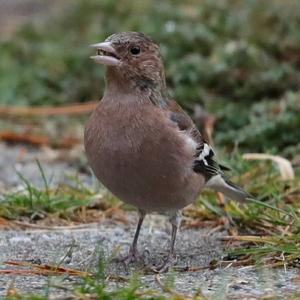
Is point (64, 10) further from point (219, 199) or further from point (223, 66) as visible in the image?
point (219, 199)

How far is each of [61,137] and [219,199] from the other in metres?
2.60

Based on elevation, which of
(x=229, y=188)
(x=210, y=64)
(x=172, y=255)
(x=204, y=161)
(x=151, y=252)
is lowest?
(x=151, y=252)

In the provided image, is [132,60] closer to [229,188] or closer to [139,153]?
[139,153]

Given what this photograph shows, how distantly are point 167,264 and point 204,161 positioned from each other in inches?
29.0

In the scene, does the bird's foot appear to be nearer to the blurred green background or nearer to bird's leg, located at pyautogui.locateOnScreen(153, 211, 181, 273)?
bird's leg, located at pyautogui.locateOnScreen(153, 211, 181, 273)

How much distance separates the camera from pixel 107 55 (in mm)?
4980

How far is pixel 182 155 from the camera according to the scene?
16.1 ft

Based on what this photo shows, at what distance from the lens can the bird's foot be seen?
15.5 feet

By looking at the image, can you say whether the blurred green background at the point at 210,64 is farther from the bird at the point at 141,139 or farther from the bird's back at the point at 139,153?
the bird's back at the point at 139,153

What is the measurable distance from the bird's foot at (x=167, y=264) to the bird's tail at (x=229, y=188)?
744 mm

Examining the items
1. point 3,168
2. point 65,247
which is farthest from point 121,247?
point 3,168

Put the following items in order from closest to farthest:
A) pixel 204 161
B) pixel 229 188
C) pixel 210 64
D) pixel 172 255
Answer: pixel 172 255, pixel 204 161, pixel 229 188, pixel 210 64

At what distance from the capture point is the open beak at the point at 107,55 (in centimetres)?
484

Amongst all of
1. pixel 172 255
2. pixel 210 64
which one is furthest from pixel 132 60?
pixel 210 64
